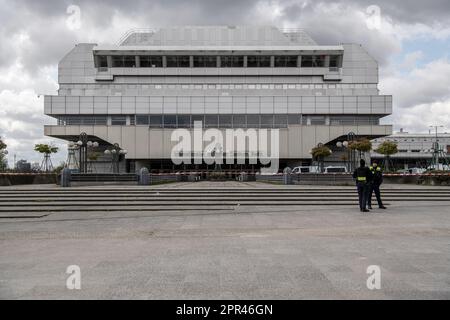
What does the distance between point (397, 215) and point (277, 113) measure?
159ft

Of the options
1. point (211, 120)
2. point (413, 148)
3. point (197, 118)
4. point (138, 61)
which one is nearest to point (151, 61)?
point (138, 61)

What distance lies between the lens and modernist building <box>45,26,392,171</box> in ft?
197

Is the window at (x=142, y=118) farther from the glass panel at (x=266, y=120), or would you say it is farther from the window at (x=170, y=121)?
the glass panel at (x=266, y=120)

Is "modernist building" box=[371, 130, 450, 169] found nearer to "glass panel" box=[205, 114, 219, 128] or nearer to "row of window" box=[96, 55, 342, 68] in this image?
"row of window" box=[96, 55, 342, 68]

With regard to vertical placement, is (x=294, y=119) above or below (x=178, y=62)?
below

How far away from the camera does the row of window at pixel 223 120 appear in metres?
61.2

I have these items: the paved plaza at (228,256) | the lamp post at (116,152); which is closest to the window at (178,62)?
the lamp post at (116,152)

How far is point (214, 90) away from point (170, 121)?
8.27 metres

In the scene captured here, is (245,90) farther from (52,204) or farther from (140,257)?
(140,257)

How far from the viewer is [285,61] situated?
64.9 metres

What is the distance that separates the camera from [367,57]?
67.0 meters

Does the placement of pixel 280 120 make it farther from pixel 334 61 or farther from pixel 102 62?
pixel 102 62

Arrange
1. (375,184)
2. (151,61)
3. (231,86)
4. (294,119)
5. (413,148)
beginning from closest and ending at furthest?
(375,184)
(294,119)
(231,86)
(151,61)
(413,148)
